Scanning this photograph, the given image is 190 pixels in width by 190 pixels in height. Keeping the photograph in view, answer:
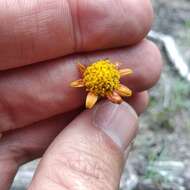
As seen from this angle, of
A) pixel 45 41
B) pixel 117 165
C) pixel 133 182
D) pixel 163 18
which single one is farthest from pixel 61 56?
pixel 163 18

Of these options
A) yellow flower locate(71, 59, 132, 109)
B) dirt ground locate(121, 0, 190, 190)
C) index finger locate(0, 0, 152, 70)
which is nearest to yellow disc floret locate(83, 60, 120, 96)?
yellow flower locate(71, 59, 132, 109)

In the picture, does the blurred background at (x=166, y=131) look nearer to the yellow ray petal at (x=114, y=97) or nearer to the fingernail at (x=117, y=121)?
the fingernail at (x=117, y=121)

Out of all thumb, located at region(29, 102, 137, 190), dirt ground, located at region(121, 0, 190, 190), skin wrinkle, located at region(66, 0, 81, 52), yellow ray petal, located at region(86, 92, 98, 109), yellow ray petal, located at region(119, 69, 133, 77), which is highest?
skin wrinkle, located at region(66, 0, 81, 52)

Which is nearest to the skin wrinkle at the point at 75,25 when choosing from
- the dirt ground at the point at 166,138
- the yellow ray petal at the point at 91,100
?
the yellow ray petal at the point at 91,100

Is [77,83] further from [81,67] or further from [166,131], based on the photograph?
[166,131]

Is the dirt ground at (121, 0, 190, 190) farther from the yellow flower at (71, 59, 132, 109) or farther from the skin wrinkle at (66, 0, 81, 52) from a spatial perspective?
the skin wrinkle at (66, 0, 81, 52)

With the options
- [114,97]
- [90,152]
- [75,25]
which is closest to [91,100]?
[114,97]
